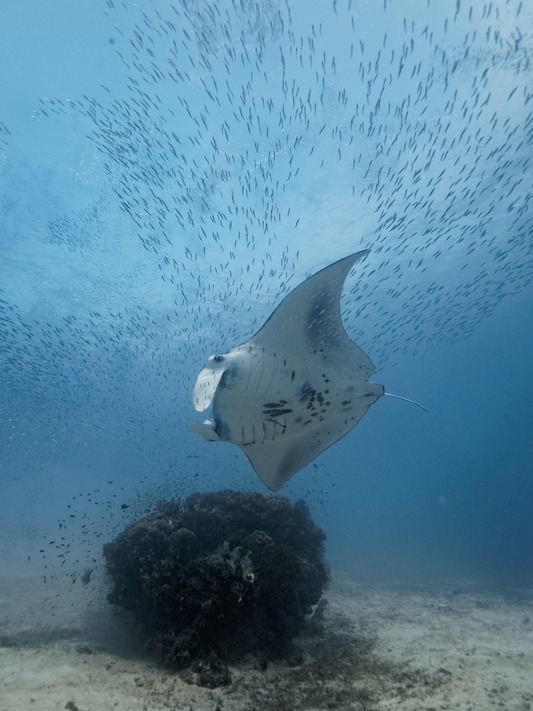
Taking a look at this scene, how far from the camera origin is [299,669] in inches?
213

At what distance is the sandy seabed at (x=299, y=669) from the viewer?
4.34 metres

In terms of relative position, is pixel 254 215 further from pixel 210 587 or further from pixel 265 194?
pixel 210 587

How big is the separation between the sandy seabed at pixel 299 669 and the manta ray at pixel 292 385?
8.50 ft

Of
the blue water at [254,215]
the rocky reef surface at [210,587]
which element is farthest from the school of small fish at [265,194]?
the rocky reef surface at [210,587]

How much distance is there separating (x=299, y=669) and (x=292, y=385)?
4.36 meters

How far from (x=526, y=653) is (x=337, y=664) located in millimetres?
4068

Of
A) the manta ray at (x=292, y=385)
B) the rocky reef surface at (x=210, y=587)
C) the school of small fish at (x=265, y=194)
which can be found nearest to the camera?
the manta ray at (x=292, y=385)

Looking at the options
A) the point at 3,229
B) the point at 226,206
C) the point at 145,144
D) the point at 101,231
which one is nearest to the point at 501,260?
the point at 226,206

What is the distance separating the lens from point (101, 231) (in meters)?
19.9

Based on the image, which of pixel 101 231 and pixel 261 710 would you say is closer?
pixel 261 710

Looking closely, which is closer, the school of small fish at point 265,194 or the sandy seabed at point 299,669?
the sandy seabed at point 299,669

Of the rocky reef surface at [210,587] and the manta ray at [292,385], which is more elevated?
the manta ray at [292,385]

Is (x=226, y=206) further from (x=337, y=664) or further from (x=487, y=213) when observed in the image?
(x=337, y=664)

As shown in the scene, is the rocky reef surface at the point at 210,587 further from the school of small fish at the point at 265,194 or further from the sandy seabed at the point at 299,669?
the school of small fish at the point at 265,194
